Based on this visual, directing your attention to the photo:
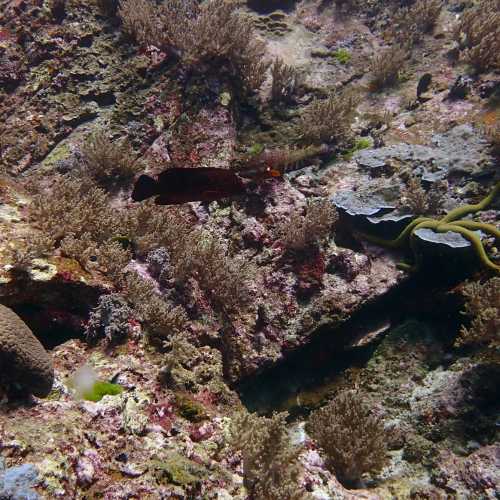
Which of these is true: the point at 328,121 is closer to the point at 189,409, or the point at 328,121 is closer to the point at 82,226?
the point at 82,226

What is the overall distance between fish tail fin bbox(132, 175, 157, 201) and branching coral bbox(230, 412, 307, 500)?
1.91 meters

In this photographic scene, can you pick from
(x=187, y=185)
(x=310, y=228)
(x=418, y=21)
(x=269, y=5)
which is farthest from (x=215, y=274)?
(x=269, y=5)

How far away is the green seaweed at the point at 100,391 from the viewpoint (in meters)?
2.90

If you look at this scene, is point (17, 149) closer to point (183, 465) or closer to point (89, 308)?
point (89, 308)

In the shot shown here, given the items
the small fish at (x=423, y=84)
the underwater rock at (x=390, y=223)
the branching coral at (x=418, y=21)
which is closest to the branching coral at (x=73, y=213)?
the underwater rock at (x=390, y=223)


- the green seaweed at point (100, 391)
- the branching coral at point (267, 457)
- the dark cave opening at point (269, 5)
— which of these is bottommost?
the branching coral at point (267, 457)

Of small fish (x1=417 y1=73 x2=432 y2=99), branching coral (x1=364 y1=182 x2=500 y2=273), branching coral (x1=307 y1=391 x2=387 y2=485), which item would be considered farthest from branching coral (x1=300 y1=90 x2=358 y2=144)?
branching coral (x1=307 y1=391 x2=387 y2=485)

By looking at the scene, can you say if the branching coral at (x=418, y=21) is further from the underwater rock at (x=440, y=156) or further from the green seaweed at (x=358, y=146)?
the underwater rock at (x=440, y=156)

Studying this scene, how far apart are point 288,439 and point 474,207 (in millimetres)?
3288

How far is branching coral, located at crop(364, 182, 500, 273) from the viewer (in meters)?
4.04

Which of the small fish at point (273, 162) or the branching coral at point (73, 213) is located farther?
the small fish at point (273, 162)

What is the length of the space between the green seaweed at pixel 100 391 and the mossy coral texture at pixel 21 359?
0.94 ft

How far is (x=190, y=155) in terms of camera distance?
5230 millimetres

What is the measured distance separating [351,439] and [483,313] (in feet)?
5.54
